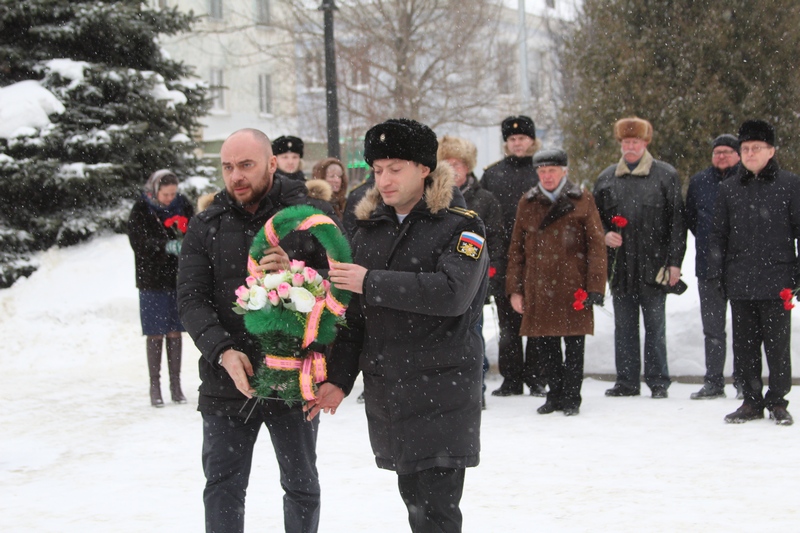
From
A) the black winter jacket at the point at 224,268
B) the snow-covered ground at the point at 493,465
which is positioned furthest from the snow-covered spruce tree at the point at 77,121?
the black winter jacket at the point at 224,268

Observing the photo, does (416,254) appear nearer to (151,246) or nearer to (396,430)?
(396,430)

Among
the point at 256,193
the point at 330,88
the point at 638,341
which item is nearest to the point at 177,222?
the point at 638,341

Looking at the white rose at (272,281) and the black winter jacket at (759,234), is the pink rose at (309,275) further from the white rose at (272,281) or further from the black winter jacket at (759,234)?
the black winter jacket at (759,234)

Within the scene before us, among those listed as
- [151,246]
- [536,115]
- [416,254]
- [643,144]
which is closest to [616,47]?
[643,144]

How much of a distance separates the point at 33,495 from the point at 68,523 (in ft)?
2.49

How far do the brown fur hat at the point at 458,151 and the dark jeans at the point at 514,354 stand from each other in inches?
54.5

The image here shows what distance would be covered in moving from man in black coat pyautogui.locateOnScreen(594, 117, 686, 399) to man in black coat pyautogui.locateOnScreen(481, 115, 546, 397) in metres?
0.70

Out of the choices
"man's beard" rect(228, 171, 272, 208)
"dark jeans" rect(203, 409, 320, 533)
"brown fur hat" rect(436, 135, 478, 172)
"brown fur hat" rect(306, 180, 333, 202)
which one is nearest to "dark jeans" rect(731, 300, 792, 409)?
"brown fur hat" rect(436, 135, 478, 172)

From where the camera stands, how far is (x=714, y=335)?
8.97 meters

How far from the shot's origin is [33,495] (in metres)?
6.28

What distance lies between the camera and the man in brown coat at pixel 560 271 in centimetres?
825

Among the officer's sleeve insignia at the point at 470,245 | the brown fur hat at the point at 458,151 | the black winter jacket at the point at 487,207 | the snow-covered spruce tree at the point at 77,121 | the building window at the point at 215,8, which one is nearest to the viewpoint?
the officer's sleeve insignia at the point at 470,245

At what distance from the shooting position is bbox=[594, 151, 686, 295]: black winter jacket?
895 cm

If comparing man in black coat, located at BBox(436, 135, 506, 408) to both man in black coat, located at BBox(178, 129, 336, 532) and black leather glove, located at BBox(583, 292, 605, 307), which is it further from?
man in black coat, located at BBox(178, 129, 336, 532)
